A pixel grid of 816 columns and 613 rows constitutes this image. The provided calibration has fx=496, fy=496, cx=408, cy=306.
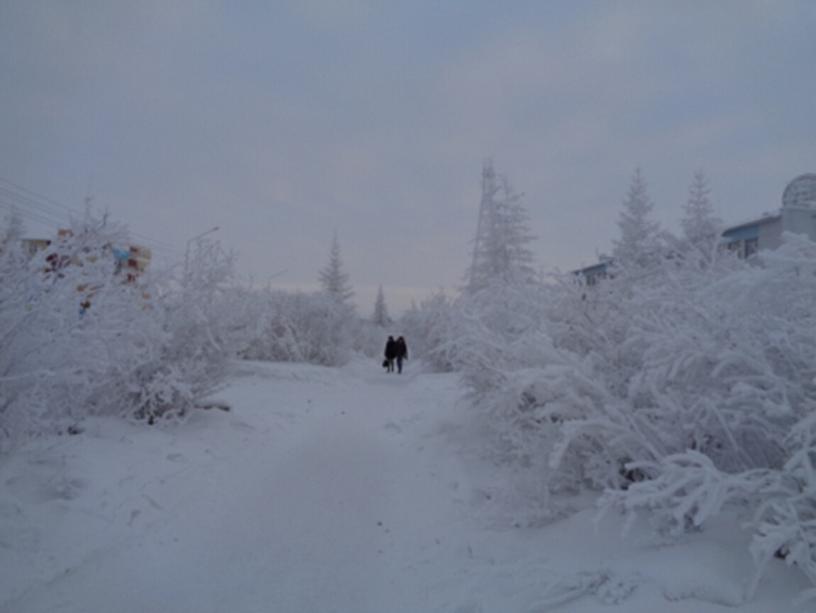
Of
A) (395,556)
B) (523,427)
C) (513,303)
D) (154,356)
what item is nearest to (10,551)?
(395,556)

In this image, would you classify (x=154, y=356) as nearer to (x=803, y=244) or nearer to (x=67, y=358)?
(x=67, y=358)

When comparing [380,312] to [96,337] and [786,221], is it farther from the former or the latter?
[96,337]

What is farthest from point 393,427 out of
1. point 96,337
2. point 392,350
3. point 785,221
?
point 785,221

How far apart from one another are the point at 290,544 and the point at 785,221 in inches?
641

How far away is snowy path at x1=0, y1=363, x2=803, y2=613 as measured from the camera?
2.79 meters

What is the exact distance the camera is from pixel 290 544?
13.5 ft

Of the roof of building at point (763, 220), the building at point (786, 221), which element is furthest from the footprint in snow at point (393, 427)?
the roof of building at point (763, 220)

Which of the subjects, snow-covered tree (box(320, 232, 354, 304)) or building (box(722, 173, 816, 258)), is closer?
building (box(722, 173, 816, 258))

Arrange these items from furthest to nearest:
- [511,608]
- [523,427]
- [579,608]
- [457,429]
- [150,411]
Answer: [457,429] → [150,411] → [523,427] → [511,608] → [579,608]

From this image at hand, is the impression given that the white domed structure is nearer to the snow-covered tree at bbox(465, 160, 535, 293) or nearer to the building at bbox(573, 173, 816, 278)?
the building at bbox(573, 173, 816, 278)

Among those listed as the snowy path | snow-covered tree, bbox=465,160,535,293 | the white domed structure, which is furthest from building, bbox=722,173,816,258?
the snowy path

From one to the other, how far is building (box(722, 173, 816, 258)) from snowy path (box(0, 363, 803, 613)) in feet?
45.6

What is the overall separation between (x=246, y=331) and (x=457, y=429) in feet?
11.4

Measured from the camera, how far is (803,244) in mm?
2818
